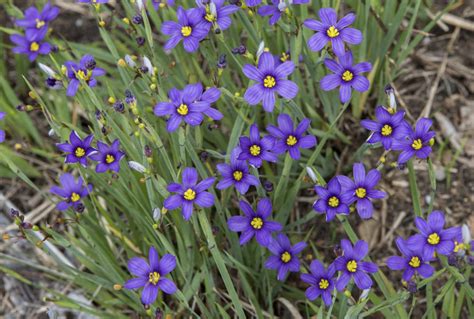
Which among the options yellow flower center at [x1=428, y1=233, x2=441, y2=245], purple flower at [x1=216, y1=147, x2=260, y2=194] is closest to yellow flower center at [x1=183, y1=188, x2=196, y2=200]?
purple flower at [x1=216, y1=147, x2=260, y2=194]

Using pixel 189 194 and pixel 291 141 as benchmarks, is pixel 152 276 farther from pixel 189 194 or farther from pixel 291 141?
pixel 291 141

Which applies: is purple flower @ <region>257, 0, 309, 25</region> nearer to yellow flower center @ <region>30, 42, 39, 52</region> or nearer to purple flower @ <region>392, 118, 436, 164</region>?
purple flower @ <region>392, 118, 436, 164</region>

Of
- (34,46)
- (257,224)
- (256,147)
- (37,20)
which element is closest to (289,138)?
(256,147)

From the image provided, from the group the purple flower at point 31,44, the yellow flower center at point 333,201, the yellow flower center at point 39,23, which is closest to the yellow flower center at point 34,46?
the purple flower at point 31,44

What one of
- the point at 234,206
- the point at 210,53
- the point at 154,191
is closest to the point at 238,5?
the point at 210,53

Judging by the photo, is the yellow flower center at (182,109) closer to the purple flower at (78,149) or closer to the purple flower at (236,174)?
the purple flower at (236,174)
